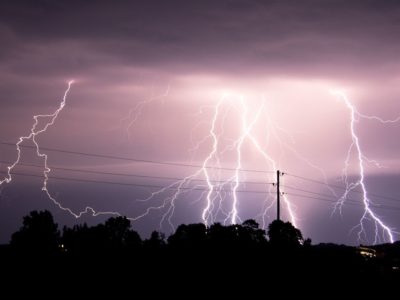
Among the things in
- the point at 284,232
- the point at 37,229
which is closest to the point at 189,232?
the point at 284,232

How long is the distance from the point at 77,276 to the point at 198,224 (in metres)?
21.6

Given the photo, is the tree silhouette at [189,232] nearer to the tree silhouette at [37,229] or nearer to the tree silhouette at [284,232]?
the tree silhouette at [284,232]

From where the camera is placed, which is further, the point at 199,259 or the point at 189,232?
the point at 189,232

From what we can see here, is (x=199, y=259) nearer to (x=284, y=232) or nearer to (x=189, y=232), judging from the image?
(x=189, y=232)

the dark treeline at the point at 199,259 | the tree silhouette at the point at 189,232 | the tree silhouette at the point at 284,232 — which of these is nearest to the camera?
the dark treeline at the point at 199,259

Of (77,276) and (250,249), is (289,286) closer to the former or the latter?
(250,249)

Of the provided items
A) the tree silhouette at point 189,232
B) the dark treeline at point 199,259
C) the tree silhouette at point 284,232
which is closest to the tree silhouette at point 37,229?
the dark treeline at point 199,259

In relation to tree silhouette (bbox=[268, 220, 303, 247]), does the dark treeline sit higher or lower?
lower

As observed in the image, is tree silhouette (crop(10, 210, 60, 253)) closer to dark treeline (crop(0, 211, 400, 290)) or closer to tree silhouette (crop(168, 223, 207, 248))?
dark treeline (crop(0, 211, 400, 290))

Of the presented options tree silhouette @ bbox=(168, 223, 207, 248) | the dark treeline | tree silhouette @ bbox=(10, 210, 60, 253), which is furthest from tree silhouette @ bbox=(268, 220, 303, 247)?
tree silhouette @ bbox=(10, 210, 60, 253)

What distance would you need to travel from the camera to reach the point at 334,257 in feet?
110

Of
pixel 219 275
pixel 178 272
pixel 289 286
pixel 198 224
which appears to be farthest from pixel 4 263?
pixel 198 224

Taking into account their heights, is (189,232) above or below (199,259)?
above

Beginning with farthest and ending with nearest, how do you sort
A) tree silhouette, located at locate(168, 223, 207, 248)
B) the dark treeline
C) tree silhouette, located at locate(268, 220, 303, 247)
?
tree silhouette, located at locate(268, 220, 303, 247), tree silhouette, located at locate(168, 223, 207, 248), the dark treeline
